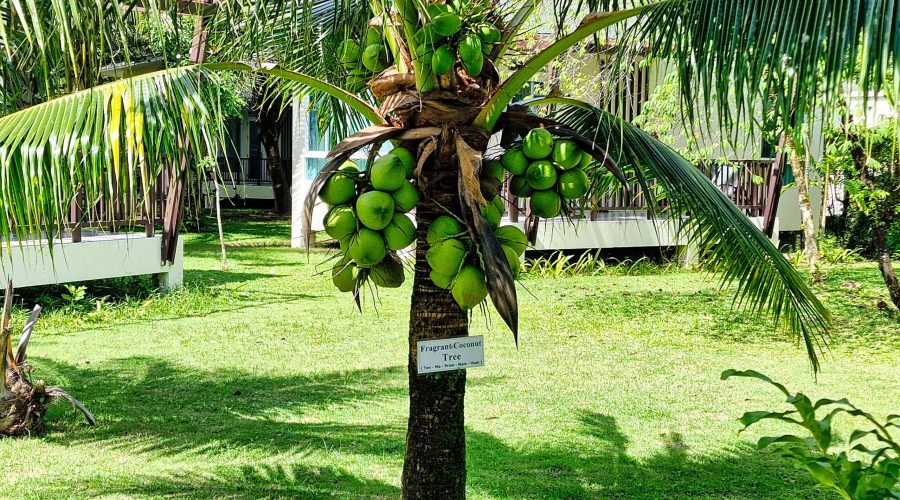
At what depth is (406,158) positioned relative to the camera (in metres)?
3.62

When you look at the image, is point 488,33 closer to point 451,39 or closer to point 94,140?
point 451,39

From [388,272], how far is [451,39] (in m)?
0.95

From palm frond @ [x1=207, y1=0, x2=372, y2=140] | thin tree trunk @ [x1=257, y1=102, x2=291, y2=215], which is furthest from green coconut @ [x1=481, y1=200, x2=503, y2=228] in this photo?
thin tree trunk @ [x1=257, y1=102, x2=291, y2=215]

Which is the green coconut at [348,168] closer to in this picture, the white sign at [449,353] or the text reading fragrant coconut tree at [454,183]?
the text reading fragrant coconut tree at [454,183]

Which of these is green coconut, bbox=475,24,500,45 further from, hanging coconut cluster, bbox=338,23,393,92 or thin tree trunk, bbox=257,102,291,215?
thin tree trunk, bbox=257,102,291,215

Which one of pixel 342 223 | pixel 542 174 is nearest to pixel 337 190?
pixel 342 223

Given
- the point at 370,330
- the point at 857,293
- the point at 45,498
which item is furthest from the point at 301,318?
the point at 857,293

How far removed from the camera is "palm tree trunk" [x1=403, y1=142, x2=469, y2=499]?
4.05 metres

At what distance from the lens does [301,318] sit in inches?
436

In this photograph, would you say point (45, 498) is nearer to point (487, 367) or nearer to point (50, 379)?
point (50, 379)

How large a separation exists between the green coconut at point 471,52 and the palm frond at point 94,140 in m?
0.92

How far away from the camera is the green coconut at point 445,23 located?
130 inches

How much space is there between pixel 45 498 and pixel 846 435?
5.26 meters

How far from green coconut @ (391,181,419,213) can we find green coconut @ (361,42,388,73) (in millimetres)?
753
